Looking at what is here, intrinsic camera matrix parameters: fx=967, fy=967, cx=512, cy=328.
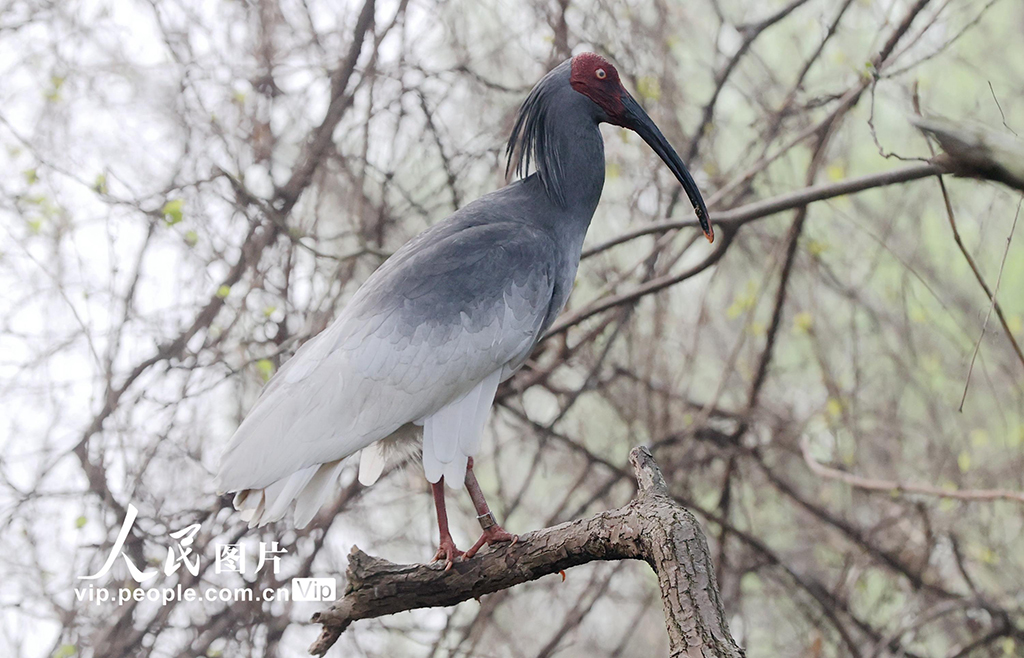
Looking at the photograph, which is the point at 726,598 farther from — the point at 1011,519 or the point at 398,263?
the point at 398,263

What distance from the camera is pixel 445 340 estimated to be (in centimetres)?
247

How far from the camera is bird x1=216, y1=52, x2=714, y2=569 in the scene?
7.79 ft

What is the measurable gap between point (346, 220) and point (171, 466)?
1232 millimetres

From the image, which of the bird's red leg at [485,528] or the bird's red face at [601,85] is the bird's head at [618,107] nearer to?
the bird's red face at [601,85]

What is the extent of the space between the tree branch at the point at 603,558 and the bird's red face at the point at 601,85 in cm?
106

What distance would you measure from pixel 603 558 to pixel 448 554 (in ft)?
1.55

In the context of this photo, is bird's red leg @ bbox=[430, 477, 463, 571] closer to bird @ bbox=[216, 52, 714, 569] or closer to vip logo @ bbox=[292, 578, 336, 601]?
bird @ bbox=[216, 52, 714, 569]

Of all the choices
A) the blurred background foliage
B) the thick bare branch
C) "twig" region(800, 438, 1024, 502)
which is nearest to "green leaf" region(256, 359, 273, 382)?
the blurred background foliage

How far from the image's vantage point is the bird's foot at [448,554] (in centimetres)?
229

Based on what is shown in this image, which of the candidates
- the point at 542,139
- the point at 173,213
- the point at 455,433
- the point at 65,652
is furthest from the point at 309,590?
the point at 542,139

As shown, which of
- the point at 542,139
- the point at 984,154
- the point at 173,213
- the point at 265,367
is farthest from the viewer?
the point at 265,367

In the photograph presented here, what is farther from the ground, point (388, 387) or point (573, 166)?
point (573, 166)

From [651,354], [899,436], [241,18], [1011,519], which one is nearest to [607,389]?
[651,354]

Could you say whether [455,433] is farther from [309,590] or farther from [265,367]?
[309,590]
